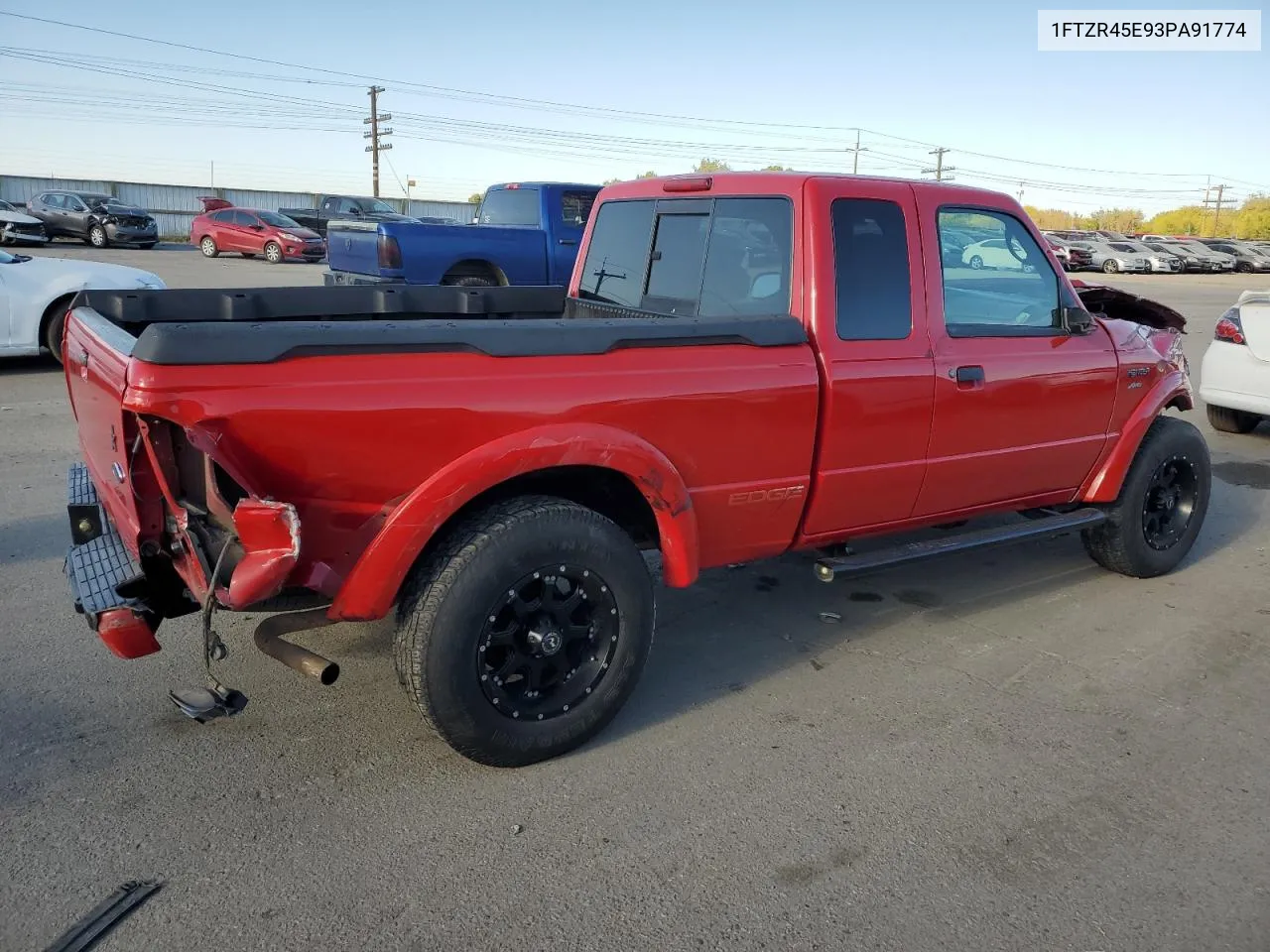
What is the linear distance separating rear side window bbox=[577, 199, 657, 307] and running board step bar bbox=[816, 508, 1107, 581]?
1.46 meters

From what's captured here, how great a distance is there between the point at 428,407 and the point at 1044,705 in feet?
8.52

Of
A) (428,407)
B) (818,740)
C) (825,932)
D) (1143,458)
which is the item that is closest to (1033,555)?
(1143,458)

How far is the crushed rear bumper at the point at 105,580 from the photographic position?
285cm

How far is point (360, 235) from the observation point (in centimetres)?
1158

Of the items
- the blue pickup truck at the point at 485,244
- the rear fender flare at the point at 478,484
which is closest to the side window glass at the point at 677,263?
the rear fender flare at the point at 478,484

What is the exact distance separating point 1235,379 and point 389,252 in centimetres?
852

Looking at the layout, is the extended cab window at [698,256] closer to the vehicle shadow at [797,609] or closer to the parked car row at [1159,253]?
the vehicle shadow at [797,609]

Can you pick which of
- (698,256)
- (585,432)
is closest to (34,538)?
(585,432)

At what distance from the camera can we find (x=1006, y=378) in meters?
4.18

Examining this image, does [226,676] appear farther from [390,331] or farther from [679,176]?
[679,176]

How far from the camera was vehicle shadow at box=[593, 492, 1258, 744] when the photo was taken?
3.88 meters

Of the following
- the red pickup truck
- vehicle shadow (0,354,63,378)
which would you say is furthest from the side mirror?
vehicle shadow (0,354,63,378)

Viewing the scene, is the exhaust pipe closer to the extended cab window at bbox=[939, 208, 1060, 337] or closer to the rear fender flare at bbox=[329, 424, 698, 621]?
the rear fender flare at bbox=[329, 424, 698, 621]

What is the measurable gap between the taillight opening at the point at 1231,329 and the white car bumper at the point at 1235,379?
0.12 ft
